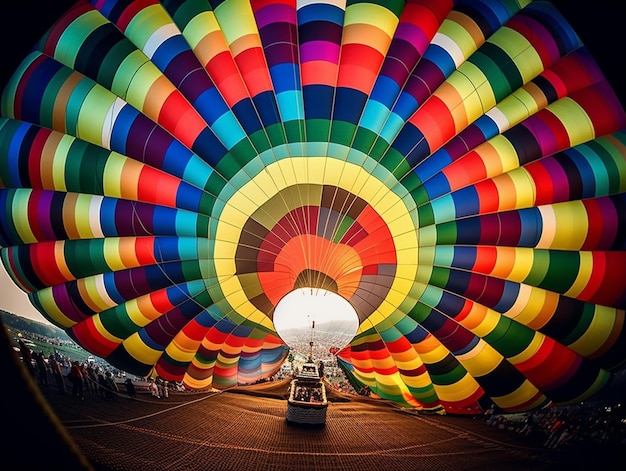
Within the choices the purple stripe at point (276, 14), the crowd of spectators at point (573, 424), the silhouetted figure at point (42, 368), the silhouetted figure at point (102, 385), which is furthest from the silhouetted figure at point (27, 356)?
the crowd of spectators at point (573, 424)

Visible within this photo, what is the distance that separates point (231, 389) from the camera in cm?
442

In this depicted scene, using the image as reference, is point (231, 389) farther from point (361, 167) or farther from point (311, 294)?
point (361, 167)

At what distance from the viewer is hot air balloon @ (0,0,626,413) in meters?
3.18

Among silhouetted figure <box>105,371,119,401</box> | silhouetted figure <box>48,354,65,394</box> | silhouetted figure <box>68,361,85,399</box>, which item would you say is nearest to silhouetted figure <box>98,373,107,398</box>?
silhouetted figure <box>105,371,119,401</box>

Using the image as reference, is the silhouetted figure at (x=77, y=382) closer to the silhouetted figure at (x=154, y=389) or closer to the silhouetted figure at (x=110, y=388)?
the silhouetted figure at (x=110, y=388)

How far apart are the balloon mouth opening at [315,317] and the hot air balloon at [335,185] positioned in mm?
131

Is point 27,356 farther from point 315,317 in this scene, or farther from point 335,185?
point 335,185

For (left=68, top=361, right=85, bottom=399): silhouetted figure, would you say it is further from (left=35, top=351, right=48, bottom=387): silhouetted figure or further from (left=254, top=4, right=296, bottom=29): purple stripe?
(left=254, top=4, right=296, bottom=29): purple stripe

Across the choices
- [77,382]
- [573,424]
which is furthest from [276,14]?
[573,424]

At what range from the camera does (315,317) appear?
3.94 metres

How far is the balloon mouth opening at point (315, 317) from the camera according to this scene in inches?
155

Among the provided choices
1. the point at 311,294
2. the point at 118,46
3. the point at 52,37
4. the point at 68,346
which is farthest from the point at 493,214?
the point at 68,346

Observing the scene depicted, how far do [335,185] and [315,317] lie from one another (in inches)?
52.4

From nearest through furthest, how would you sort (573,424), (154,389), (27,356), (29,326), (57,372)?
(27,356), (57,372), (573,424), (154,389), (29,326)
